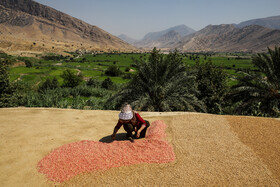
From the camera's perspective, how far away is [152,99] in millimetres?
11070

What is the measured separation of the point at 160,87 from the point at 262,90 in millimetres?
6939

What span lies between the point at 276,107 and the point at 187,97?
5.10 m

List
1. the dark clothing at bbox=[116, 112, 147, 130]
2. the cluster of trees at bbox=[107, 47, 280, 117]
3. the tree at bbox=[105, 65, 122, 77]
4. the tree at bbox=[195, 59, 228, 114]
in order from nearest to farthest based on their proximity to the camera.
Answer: the dark clothing at bbox=[116, 112, 147, 130]
the cluster of trees at bbox=[107, 47, 280, 117]
the tree at bbox=[195, 59, 228, 114]
the tree at bbox=[105, 65, 122, 77]

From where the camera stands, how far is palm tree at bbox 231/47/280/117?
10967 millimetres

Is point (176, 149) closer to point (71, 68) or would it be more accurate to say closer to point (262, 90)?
point (262, 90)

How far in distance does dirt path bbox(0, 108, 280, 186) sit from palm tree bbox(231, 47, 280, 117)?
477 cm

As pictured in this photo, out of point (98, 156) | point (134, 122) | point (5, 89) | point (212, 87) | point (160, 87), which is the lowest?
point (98, 156)

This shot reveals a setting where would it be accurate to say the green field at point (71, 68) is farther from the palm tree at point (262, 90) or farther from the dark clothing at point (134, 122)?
the dark clothing at point (134, 122)

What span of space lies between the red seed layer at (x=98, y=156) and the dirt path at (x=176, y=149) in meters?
0.18

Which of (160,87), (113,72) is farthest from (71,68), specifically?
(160,87)

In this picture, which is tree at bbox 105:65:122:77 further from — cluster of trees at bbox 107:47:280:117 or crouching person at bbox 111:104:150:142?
crouching person at bbox 111:104:150:142

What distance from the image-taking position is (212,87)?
13461mm

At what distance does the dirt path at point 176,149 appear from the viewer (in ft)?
13.2

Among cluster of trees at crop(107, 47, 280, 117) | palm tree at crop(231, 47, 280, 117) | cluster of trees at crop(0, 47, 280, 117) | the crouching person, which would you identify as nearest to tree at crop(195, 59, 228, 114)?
cluster of trees at crop(0, 47, 280, 117)
